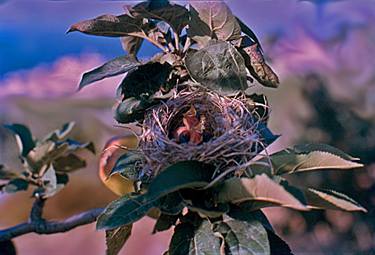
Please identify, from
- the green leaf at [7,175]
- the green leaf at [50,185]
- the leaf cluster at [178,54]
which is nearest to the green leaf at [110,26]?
the leaf cluster at [178,54]

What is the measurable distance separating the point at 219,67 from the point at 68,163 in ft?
1.59

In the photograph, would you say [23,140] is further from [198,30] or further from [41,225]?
[198,30]

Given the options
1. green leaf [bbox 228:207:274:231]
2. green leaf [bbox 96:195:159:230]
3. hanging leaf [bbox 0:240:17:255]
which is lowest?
hanging leaf [bbox 0:240:17:255]

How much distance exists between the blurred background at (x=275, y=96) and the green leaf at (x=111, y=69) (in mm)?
503

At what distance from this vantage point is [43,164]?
0.75 metres

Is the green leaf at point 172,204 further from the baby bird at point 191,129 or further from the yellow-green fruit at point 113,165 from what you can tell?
the yellow-green fruit at point 113,165

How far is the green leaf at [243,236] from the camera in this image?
0.34m

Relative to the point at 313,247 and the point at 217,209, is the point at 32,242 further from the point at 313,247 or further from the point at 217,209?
the point at 217,209

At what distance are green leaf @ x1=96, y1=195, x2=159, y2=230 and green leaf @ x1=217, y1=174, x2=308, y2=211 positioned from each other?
0.05 metres

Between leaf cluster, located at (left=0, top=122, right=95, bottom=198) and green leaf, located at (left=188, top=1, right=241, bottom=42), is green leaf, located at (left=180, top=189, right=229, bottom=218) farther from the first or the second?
leaf cluster, located at (left=0, top=122, right=95, bottom=198)

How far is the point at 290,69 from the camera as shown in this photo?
113 centimetres

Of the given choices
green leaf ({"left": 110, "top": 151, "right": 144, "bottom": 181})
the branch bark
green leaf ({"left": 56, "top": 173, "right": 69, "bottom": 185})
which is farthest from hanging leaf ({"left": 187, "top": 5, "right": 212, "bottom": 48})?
green leaf ({"left": 56, "top": 173, "right": 69, "bottom": 185})

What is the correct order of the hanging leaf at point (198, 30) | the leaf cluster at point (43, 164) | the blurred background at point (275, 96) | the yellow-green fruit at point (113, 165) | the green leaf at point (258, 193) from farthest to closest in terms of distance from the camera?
the blurred background at point (275, 96)
the leaf cluster at point (43, 164)
the yellow-green fruit at point (113, 165)
the hanging leaf at point (198, 30)
the green leaf at point (258, 193)

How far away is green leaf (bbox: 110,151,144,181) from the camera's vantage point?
419mm
